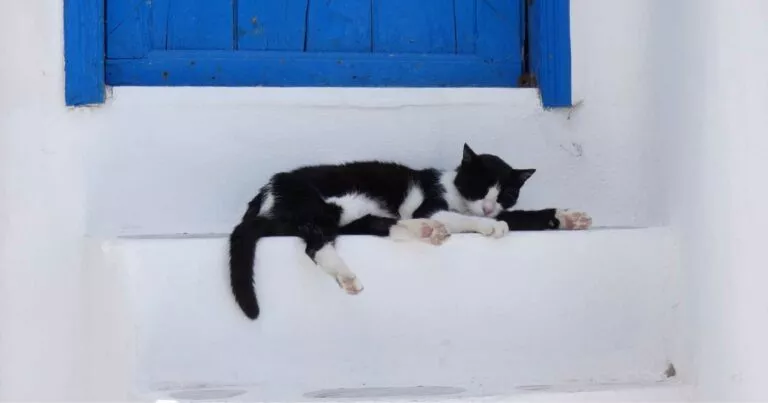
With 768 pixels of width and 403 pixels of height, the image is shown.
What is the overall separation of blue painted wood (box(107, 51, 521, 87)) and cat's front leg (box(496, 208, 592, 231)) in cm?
45

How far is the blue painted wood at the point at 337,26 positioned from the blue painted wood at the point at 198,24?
240mm

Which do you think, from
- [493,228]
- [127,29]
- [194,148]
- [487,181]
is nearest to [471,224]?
[493,228]

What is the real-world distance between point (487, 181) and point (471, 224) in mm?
167

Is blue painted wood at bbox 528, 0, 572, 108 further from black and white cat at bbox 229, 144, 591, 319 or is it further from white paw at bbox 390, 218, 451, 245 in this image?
white paw at bbox 390, 218, 451, 245

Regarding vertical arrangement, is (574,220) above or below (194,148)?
below

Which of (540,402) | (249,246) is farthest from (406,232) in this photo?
(540,402)

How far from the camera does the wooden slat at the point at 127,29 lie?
2.31 m

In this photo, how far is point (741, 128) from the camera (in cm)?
192

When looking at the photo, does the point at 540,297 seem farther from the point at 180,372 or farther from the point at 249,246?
the point at 180,372

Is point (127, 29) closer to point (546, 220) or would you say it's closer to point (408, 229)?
point (408, 229)

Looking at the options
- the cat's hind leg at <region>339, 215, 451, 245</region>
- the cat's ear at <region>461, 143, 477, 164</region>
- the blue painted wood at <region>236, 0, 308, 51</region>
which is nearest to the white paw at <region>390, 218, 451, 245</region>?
the cat's hind leg at <region>339, 215, 451, 245</region>

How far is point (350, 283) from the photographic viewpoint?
6.28 feet

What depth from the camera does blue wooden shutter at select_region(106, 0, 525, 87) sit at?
2.32m

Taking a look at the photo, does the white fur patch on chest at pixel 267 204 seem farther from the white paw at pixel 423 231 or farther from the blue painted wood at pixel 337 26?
the blue painted wood at pixel 337 26
